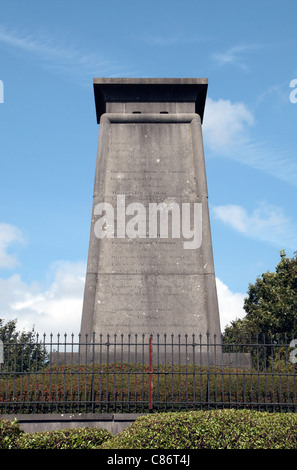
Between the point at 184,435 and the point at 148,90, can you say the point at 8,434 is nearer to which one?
the point at 184,435

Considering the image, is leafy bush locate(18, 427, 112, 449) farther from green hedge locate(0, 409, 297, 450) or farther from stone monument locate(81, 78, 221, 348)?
stone monument locate(81, 78, 221, 348)

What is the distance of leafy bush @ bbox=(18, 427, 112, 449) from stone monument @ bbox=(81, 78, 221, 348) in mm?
5834

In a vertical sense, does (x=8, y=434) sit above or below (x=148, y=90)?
below

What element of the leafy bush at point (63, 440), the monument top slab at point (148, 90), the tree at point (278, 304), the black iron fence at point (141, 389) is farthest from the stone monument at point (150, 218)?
the tree at point (278, 304)

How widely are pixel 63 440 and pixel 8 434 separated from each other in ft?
3.02

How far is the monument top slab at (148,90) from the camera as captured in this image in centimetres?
1834

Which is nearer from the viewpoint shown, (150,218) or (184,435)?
(184,435)

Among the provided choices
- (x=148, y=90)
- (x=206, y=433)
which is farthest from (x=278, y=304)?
(x=206, y=433)

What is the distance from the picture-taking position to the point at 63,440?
952 centimetres

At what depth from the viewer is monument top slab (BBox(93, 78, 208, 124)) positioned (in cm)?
1834

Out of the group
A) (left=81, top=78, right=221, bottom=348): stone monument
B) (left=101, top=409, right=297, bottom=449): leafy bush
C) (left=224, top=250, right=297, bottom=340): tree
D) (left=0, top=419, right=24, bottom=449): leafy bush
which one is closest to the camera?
(left=101, top=409, right=297, bottom=449): leafy bush

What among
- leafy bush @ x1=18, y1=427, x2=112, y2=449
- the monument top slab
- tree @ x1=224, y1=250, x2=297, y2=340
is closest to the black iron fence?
leafy bush @ x1=18, y1=427, x2=112, y2=449

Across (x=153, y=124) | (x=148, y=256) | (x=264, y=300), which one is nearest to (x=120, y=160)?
(x=153, y=124)

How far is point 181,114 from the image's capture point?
60.2ft
